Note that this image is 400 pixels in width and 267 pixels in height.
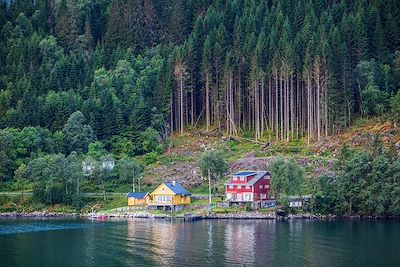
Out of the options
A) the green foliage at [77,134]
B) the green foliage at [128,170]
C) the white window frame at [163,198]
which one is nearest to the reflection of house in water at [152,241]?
the white window frame at [163,198]

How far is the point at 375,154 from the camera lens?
3942 inches

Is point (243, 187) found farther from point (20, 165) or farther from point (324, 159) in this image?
point (20, 165)

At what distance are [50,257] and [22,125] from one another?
6133 cm

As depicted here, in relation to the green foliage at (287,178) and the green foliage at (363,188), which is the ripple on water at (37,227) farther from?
the green foliage at (363,188)

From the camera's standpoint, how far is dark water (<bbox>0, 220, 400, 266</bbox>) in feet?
223

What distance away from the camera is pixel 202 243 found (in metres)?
76.5

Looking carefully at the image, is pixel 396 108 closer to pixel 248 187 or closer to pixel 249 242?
pixel 248 187

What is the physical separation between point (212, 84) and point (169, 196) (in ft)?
115

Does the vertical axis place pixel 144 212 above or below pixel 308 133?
below

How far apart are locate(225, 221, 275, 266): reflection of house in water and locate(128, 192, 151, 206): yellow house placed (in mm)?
16003

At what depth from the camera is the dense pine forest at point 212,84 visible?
120375 millimetres

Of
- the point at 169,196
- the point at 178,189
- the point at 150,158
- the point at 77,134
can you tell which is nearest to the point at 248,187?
the point at 178,189

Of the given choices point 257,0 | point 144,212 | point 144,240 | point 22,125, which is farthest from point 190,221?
point 257,0

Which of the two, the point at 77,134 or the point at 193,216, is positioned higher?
the point at 77,134
